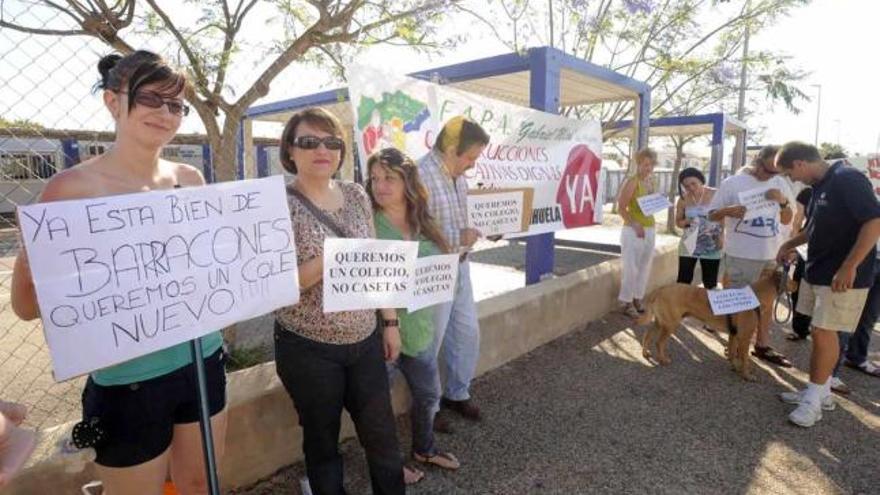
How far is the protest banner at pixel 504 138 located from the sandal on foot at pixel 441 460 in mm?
1923

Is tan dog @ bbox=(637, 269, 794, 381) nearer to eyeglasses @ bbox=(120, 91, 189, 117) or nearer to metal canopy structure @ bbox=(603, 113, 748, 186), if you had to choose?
eyeglasses @ bbox=(120, 91, 189, 117)

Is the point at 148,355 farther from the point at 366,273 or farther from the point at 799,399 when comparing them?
the point at 799,399

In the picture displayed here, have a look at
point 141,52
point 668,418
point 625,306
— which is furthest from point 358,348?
point 625,306

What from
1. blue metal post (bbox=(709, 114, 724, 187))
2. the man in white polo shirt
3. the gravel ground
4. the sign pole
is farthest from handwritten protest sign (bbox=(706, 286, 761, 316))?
blue metal post (bbox=(709, 114, 724, 187))

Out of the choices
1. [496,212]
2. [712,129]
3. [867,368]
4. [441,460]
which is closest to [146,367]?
[441,460]

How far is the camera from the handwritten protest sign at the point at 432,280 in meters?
2.49

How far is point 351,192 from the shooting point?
2.22m

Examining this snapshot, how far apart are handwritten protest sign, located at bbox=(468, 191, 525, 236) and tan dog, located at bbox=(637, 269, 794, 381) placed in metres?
1.46

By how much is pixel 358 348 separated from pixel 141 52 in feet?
4.27

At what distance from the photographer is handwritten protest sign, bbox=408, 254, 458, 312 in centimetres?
249

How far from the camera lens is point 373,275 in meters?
2.13

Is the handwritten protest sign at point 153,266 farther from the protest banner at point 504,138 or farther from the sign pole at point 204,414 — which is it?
the protest banner at point 504,138

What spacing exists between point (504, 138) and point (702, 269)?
8.22 ft

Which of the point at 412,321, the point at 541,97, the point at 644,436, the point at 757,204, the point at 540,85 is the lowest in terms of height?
the point at 644,436
